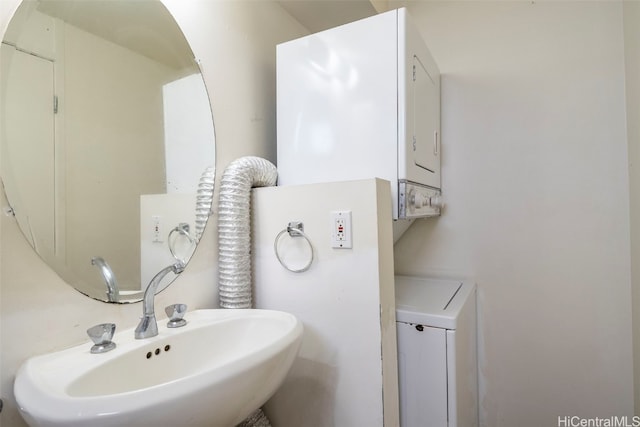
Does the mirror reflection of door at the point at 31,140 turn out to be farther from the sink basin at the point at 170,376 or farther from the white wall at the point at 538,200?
the white wall at the point at 538,200

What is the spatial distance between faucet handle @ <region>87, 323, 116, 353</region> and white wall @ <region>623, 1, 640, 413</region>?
217 cm

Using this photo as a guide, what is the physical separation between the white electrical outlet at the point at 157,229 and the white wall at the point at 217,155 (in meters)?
0.17

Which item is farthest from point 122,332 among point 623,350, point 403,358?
point 623,350

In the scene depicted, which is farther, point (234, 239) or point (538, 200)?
point (538, 200)

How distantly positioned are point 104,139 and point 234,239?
1.79 feet

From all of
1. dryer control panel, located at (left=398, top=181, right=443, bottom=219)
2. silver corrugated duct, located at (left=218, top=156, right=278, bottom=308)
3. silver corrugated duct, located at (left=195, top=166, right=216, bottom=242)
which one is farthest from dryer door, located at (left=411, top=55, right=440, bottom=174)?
silver corrugated duct, located at (left=195, top=166, right=216, bottom=242)

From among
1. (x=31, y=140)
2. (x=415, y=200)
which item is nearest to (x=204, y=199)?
(x=31, y=140)

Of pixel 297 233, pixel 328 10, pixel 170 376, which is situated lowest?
pixel 170 376

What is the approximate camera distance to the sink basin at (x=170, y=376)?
0.60 m

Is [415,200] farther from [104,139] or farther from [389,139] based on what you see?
[104,139]

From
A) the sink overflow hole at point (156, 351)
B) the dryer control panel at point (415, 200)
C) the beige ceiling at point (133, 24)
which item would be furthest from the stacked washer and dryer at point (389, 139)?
the sink overflow hole at point (156, 351)

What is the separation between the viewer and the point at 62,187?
893 millimetres

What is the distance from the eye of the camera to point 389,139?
1298 mm

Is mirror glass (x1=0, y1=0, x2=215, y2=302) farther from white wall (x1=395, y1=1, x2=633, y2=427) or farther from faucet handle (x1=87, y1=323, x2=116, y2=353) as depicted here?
white wall (x1=395, y1=1, x2=633, y2=427)
